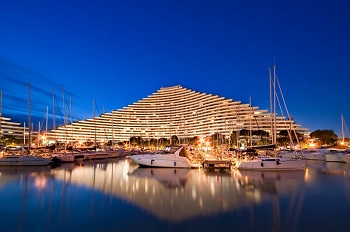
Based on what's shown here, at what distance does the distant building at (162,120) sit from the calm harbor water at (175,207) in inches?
4726

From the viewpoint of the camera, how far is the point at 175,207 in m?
12.4

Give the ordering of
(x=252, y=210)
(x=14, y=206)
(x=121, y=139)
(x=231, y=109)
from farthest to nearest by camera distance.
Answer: (x=121, y=139) → (x=231, y=109) → (x=14, y=206) → (x=252, y=210)

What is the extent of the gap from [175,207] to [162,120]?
15895cm

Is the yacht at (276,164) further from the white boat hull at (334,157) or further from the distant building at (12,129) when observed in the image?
the distant building at (12,129)

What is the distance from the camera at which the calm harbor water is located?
32.2 feet

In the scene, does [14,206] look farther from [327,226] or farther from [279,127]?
[279,127]

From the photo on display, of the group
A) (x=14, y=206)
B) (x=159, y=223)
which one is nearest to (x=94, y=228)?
(x=159, y=223)

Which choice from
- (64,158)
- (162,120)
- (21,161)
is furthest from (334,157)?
(162,120)

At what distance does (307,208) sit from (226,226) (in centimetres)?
479

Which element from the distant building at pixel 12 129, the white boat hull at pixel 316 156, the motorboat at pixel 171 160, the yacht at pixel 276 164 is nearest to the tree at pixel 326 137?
the white boat hull at pixel 316 156

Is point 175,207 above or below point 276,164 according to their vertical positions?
below

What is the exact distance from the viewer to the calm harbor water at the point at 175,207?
9820 millimetres

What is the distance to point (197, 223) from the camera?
9859 millimetres

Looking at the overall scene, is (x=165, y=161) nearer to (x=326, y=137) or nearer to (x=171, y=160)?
(x=171, y=160)
